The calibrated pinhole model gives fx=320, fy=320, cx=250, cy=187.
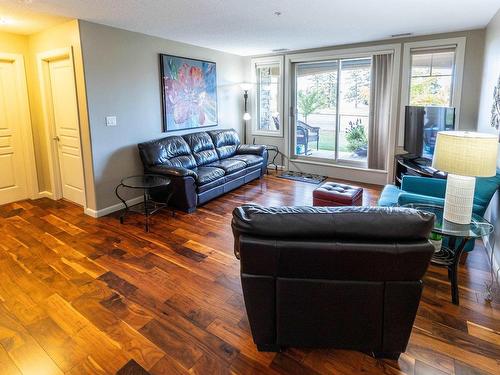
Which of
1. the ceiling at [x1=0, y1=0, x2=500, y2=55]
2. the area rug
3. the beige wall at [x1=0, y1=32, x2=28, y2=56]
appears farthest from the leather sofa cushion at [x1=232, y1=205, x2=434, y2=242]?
the beige wall at [x1=0, y1=32, x2=28, y2=56]

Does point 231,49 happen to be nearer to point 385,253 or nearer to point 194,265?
point 194,265

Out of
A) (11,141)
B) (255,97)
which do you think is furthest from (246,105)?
(11,141)

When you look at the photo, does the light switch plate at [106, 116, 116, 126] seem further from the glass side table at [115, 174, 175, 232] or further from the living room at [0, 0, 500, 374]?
the glass side table at [115, 174, 175, 232]

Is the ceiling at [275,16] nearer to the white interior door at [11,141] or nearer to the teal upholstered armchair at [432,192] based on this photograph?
the white interior door at [11,141]

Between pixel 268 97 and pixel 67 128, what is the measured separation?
391cm

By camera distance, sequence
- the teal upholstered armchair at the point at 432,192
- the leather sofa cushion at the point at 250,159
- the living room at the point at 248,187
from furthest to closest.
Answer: the leather sofa cushion at the point at 250,159 < the teal upholstered armchair at the point at 432,192 < the living room at the point at 248,187

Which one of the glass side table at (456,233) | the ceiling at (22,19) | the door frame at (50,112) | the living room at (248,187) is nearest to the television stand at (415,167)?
the living room at (248,187)

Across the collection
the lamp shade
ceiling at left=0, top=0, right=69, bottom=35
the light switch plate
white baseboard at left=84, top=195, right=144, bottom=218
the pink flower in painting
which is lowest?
white baseboard at left=84, top=195, right=144, bottom=218

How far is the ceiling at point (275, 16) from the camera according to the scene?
324 cm

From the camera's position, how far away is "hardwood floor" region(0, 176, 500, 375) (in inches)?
73.5

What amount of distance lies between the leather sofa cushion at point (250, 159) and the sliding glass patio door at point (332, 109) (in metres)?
1.16

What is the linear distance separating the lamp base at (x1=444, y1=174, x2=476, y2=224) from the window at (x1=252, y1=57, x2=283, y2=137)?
14.7 ft

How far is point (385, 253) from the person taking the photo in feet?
5.03

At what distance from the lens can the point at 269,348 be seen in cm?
193
